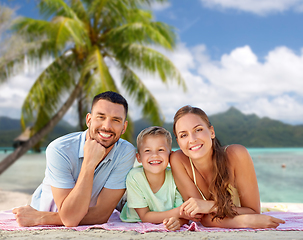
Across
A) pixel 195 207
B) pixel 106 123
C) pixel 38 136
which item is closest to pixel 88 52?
pixel 38 136

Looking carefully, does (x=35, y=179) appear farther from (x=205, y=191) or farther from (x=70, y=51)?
(x=205, y=191)

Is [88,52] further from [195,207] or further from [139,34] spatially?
[195,207]

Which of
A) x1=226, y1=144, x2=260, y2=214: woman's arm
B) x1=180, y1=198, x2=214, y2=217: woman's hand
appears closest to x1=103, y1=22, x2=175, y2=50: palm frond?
x1=226, y1=144, x2=260, y2=214: woman's arm

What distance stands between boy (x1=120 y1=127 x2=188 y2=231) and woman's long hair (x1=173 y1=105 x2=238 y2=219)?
34 centimetres

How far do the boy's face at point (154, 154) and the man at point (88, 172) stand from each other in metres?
0.26

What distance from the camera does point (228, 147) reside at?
3.15 m

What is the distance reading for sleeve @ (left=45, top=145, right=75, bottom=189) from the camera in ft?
9.75

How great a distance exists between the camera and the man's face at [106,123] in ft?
10.3

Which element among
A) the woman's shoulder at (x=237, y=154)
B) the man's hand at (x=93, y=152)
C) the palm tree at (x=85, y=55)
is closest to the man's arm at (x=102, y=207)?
the man's hand at (x=93, y=152)

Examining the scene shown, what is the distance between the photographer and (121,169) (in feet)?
10.7

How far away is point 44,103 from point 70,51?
2519 mm

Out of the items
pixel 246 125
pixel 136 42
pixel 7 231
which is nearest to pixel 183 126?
pixel 7 231

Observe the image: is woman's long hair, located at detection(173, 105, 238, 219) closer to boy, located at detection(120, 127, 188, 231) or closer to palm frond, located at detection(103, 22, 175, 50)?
boy, located at detection(120, 127, 188, 231)

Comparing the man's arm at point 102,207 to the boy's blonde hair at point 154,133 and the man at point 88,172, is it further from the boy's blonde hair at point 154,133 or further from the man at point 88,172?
the boy's blonde hair at point 154,133
